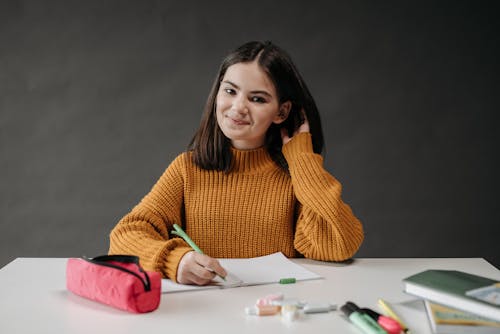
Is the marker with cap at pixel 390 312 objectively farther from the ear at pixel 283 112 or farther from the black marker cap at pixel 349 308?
the ear at pixel 283 112

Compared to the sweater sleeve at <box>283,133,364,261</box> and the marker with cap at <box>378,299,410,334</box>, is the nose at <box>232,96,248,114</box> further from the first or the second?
the marker with cap at <box>378,299,410,334</box>

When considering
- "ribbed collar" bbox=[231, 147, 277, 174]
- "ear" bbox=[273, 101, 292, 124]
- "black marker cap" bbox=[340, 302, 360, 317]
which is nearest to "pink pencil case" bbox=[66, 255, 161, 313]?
"black marker cap" bbox=[340, 302, 360, 317]

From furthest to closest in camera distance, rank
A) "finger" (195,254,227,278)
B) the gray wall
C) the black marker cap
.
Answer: the gray wall → "finger" (195,254,227,278) → the black marker cap

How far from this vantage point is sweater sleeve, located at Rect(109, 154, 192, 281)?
4.20 feet

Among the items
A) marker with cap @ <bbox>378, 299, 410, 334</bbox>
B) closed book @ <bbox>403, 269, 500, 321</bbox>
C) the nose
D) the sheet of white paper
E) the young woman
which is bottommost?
marker with cap @ <bbox>378, 299, 410, 334</bbox>

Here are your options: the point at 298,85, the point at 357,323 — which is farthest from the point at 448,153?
the point at 357,323

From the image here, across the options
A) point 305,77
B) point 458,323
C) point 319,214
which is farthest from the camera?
point 305,77

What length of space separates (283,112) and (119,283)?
0.91 m

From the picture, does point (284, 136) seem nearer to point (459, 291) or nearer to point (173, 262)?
point (173, 262)

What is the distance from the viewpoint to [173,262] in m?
1.24

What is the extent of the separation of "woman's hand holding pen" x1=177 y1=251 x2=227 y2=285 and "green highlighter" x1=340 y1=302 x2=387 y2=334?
0.30 meters

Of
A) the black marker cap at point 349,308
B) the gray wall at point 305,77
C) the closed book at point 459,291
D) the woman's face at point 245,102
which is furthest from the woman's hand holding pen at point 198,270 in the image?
the gray wall at point 305,77

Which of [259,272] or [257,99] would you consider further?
[257,99]

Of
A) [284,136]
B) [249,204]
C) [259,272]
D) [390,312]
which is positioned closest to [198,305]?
[259,272]
